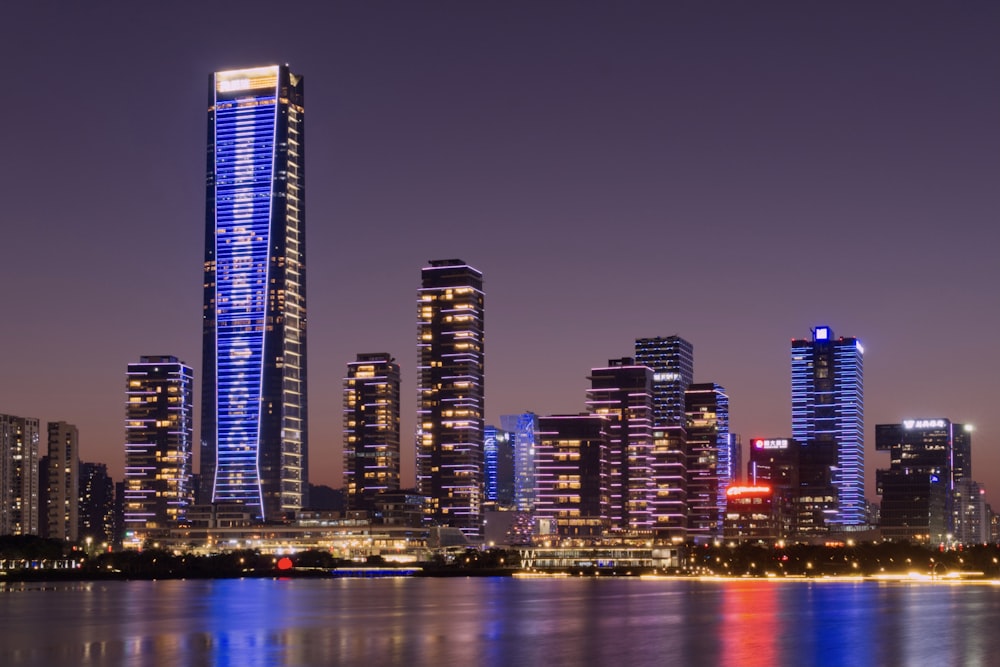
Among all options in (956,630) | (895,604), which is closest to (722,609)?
(895,604)

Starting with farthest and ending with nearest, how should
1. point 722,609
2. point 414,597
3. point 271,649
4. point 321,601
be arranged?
point 414,597, point 321,601, point 722,609, point 271,649

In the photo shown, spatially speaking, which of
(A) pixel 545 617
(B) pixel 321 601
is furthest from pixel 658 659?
(B) pixel 321 601

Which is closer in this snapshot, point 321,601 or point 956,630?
point 956,630

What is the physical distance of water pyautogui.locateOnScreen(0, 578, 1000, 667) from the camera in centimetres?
8619

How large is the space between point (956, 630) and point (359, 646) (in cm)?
4615

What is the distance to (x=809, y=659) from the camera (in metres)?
84.0

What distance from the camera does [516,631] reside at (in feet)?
362

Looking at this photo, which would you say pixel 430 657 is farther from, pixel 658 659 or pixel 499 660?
pixel 658 659

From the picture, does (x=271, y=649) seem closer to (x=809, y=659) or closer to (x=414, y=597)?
(x=809, y=659)

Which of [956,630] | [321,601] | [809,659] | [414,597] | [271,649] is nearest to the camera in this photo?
[809,659]

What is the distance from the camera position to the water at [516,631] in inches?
3393

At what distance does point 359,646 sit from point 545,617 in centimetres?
3884

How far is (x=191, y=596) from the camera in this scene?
19150 centimetres

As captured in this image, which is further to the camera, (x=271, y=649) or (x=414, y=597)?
(x=414, y=597)
